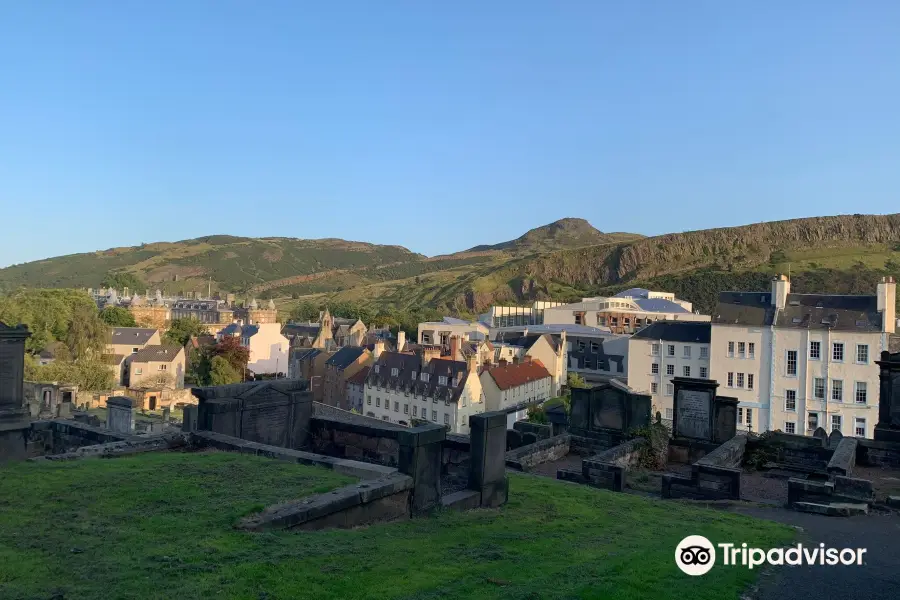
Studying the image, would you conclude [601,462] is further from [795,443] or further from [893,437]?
[893,437]

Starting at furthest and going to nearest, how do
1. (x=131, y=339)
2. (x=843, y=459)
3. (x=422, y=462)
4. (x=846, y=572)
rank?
(x=131, y=339) → (x=843, y=459) → (x=422, y=462) → (x=846, y=572)

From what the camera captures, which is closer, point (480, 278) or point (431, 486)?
point (431, 486)

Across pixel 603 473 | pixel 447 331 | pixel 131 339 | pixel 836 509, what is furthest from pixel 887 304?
pixel 131 339

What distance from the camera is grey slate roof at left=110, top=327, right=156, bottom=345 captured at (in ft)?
267

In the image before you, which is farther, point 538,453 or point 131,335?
point 131,335

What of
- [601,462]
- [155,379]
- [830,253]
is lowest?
[155,379]

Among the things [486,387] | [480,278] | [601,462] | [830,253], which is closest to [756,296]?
[486,387]

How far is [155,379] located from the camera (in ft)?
234

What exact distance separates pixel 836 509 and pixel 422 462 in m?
9.36

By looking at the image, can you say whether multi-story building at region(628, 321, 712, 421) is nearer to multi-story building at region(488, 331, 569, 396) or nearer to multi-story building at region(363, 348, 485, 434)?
multi-story building at region(363, 348, 485, 434)

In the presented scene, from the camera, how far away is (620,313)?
3617 inches

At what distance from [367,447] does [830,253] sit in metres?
155

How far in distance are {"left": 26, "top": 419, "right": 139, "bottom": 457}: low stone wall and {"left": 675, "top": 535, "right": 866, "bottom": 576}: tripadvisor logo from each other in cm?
1374

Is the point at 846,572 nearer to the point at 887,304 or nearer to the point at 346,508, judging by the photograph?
the point at 346,508
